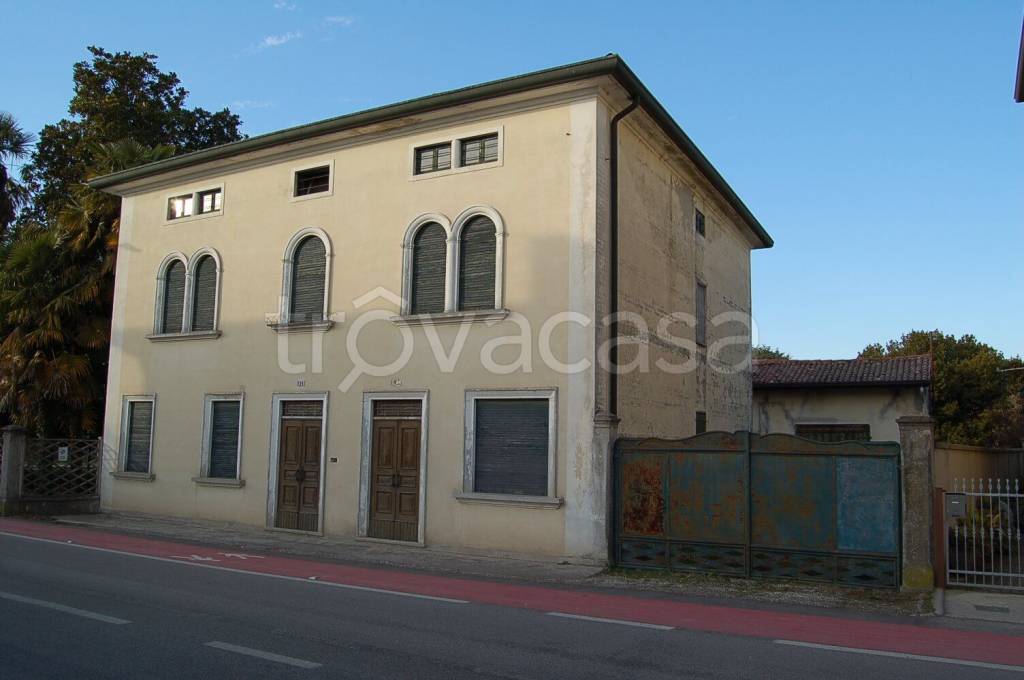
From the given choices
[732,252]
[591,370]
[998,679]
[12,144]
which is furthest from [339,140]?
[998,679]

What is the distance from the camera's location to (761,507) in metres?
11.8

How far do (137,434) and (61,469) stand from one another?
2045 mm

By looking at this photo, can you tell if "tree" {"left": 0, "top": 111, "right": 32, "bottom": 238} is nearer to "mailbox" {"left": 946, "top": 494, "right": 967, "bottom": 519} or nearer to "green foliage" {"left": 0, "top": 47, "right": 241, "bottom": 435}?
"green foliage" {"left": 0, "top": 47, "right": 241, "bottom": 435}

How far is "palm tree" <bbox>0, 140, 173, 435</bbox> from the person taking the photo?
67.2 ft

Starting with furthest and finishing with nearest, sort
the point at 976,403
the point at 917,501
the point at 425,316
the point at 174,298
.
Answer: the point at 976,403
the point at 174,298
the point at 425,316
the point at 917,501

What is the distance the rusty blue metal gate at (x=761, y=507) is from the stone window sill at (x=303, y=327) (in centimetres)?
653

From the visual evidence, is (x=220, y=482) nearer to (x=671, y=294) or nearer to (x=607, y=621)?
(x=671, y=294)

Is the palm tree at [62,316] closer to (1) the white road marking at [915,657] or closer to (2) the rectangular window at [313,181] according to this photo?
(2) the rectangular window at [313,181]

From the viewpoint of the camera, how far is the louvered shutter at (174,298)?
19031 mm

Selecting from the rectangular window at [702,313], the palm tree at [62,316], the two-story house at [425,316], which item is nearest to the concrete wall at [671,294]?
the two-story house at [425,316]

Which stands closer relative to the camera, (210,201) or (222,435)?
(222,435)

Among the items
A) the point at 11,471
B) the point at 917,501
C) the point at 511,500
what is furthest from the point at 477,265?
the point at 11,471

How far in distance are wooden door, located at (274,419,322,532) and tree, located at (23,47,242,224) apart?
56.8 ft

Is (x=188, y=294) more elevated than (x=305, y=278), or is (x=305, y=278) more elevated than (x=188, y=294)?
(x=305, y=278)
